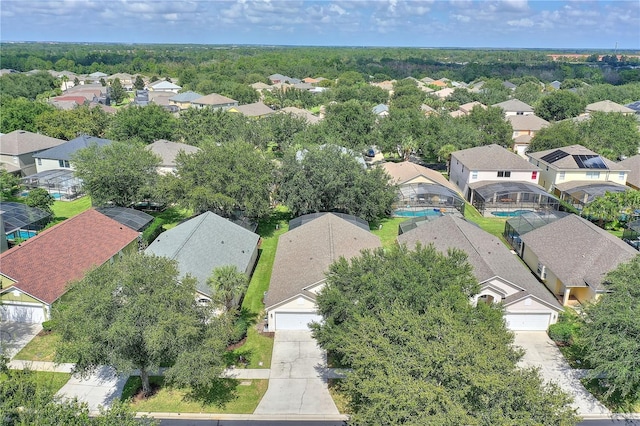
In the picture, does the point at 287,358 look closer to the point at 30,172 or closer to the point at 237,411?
the point at 237,411

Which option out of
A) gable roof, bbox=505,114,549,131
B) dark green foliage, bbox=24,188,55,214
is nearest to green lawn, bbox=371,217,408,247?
dark green foliage, bbox=24,188,55,214

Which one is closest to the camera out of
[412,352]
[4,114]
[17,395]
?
[17,395]

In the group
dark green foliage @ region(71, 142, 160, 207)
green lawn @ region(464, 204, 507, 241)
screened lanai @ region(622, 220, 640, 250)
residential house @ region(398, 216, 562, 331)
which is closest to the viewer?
residential house @ region(398, 216, 562, 331)

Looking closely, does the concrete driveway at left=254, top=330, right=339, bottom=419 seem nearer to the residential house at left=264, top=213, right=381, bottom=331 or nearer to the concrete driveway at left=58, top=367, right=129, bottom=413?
the residential house at left=264, top=213, right=381, bottom=331

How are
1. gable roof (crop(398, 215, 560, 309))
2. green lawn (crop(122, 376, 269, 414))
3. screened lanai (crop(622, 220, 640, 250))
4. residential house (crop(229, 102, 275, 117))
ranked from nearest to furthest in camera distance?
green lawn (crop(122, 376, 269, 414)) < gable roof (crop(398, 215, 560, 309)) < screened lanai (crop(622, 220, 640, 250)) < residential house (crop(229, 102, 275, 117))

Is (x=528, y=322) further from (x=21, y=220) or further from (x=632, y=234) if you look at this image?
(x=21, y=220)

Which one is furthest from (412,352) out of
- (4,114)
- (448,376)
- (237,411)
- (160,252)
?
(4,114)
